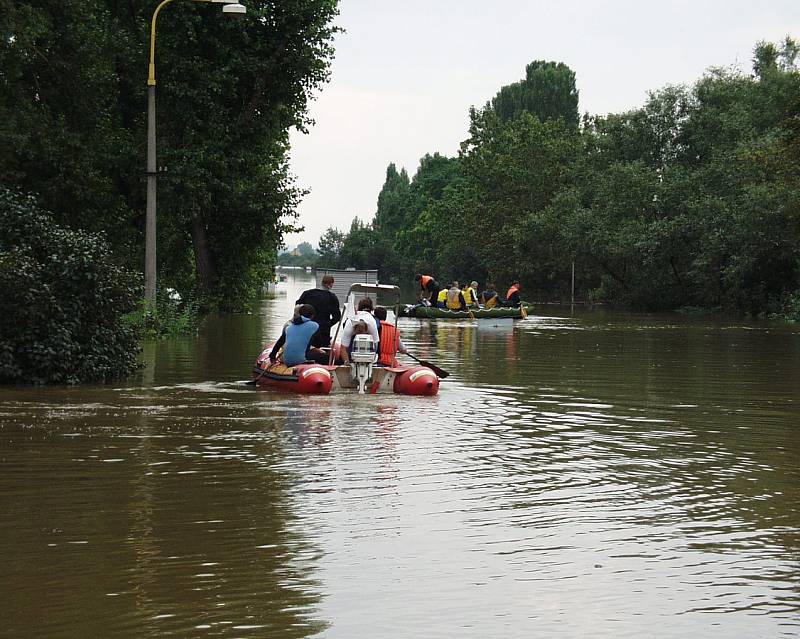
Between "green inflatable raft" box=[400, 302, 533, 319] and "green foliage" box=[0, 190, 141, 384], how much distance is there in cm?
2742

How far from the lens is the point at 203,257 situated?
1667 inches

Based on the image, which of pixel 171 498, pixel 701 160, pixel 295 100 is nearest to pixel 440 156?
pixel 701 160

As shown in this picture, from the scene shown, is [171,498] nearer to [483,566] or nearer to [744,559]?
[483,566]

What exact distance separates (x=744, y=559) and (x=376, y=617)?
2.74m

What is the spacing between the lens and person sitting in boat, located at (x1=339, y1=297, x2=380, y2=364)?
18.5 meters

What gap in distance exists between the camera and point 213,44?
3850 cm

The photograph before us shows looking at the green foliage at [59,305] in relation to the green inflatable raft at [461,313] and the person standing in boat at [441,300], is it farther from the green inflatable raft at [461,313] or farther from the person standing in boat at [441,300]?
the person standing in boat at [441,300]

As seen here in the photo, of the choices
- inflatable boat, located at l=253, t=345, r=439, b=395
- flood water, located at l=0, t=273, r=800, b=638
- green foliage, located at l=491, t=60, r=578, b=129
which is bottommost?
flood water, located at l=0, t=273, r=800, b=638

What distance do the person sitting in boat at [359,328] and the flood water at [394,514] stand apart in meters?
1.11

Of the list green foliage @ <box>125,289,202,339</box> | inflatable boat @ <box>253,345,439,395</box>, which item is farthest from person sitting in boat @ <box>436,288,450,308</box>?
inflatable boat @ <box>253,345,439,395</box>

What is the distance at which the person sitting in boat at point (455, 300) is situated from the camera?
48781 mm

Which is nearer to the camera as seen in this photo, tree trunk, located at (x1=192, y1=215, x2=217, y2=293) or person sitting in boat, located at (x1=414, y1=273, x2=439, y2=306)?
tree trunk, located at (x1=192, y1=215, x2=217, y2=293)

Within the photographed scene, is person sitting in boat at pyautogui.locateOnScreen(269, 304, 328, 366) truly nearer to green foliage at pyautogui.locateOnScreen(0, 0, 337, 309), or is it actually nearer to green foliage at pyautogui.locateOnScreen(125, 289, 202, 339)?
green foliage at pyautogui.locateOnScreen(125, 289, 202, 339)

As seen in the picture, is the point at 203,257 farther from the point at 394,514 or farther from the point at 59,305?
the point at 394,514
